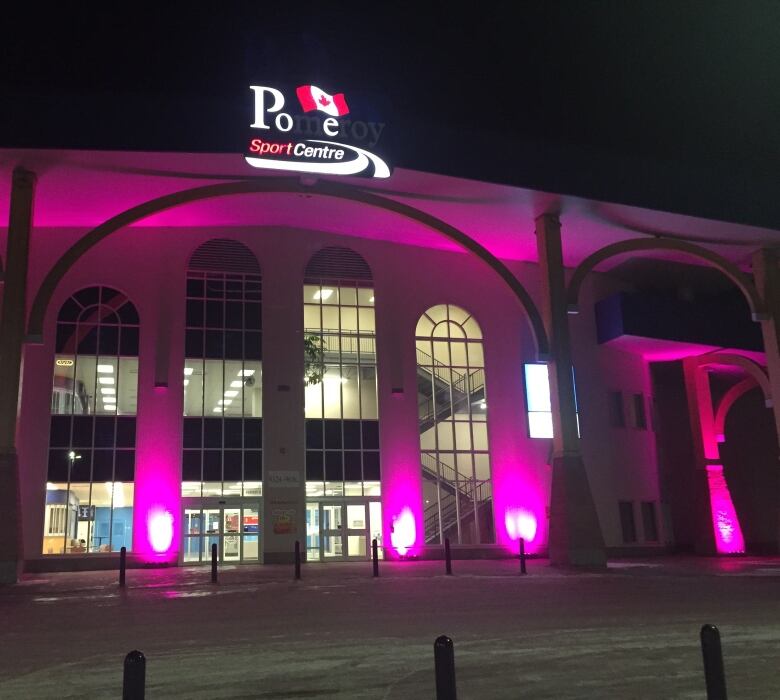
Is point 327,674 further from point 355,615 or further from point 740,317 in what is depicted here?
point 740,317

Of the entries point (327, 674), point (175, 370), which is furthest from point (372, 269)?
point (327, 674)

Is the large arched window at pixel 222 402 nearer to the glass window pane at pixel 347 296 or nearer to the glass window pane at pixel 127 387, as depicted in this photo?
the glass window pane at pixel 127 387

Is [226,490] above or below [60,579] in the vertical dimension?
above

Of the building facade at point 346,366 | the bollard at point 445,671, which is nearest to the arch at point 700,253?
the building facade at point 346,366

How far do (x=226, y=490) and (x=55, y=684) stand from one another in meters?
19.2

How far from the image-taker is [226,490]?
82.3ft

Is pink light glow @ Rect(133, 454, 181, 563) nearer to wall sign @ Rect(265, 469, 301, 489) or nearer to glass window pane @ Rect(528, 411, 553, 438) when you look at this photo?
wall sign @ Rect(265, 469, 301, 489)

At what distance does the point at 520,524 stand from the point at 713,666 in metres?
23.2

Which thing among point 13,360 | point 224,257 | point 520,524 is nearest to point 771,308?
point 520,524

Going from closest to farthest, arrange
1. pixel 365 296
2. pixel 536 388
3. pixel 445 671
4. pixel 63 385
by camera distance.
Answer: pixel 445 671
pixel 63 385
pixel 365 296
pixel 536 388

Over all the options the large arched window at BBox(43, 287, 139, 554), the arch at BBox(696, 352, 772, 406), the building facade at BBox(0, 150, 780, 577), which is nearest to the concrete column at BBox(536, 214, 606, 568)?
the building facade at BBox(0, 150, 780, 577)

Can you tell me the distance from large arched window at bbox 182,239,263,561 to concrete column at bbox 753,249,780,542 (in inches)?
685

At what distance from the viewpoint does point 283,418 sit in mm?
25531

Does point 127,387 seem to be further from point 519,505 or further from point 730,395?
point 730,395
